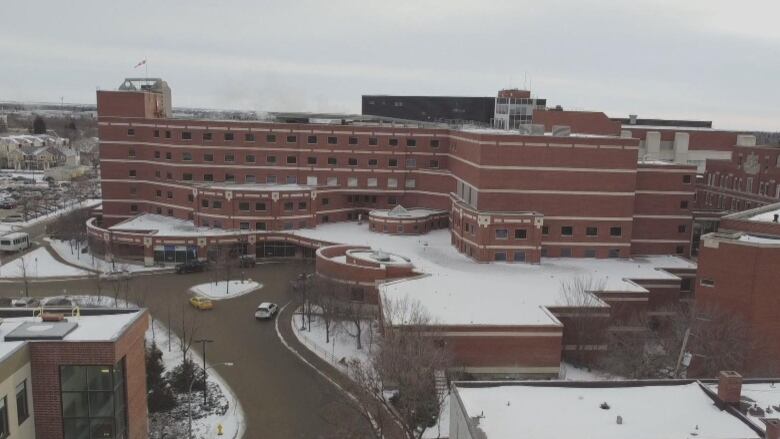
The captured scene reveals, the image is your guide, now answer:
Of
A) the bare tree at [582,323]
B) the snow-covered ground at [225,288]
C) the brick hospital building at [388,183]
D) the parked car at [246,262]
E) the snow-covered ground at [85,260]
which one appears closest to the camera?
the bare tree at [582,323]

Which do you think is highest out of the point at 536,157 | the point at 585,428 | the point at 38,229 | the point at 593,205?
the point at 536,157

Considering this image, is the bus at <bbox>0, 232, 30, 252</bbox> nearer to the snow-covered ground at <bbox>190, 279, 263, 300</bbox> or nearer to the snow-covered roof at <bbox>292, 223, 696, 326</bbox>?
the snow-covered ground at <bbox>190, 279, 263, 300</bbox>

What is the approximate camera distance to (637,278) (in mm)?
50531

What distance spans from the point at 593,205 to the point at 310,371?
Answer: 32.2 meters

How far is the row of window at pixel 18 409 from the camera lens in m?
18.1

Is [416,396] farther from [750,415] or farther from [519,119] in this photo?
[519,119]

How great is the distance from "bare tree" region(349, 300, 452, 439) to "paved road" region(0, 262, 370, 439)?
86.3 inches

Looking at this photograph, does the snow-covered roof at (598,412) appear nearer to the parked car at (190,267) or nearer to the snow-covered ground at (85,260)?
the parked car at (190,267)

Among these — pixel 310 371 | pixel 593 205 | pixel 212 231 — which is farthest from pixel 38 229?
pixel 593 205

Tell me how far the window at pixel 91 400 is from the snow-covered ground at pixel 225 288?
35043 millimetres

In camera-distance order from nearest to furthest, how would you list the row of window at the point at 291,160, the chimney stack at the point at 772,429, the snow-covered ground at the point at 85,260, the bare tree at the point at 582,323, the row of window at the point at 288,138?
the chimney stack at the point at 772,429 → the bare tree at the point at 582,323 → the snow-covered ground at the point at 85,260 → the row of window at the point at 288,138 → the row of window at the point at 291,160

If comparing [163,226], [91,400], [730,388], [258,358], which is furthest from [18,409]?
[163,226]

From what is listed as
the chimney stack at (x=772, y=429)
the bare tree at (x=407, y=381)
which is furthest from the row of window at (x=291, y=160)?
the chimney stack at (x=772, y=429)

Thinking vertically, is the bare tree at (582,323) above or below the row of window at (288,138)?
below
